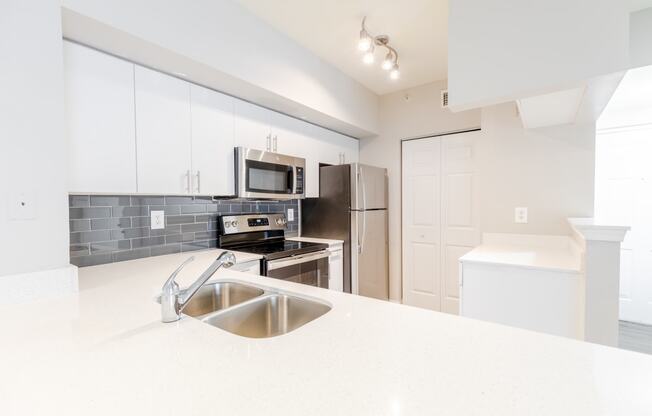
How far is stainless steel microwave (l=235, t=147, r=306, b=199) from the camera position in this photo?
2.27m

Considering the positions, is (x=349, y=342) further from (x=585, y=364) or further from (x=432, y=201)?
(x=432, y=201)

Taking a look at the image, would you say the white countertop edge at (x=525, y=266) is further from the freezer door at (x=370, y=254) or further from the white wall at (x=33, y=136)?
the white wall at (x=33, y=136)

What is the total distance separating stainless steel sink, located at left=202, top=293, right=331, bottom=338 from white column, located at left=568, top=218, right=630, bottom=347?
1.32 meters

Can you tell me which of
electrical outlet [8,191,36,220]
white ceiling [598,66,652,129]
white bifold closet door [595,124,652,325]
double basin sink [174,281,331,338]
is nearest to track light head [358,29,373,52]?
white ceiling [598,66,652,129]

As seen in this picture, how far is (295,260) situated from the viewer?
229cm

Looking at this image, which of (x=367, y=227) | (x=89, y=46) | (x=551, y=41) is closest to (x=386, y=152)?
(x=367, y=227)

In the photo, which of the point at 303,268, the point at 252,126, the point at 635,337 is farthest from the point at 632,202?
the point at 252,126

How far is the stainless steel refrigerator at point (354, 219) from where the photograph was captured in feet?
9.88

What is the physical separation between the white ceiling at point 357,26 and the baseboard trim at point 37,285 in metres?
1.88

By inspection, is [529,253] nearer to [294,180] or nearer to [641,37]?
[641,37]

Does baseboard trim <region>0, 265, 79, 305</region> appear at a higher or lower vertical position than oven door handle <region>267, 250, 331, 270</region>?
higher

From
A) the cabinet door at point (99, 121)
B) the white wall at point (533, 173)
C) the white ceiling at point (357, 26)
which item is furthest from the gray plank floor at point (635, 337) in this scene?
the cabinet door at point (99, 121)

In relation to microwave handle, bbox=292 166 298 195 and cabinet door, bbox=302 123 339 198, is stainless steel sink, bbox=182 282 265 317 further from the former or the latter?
cabinet door, bbox=302 123 339 198

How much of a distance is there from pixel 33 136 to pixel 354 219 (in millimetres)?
2344
